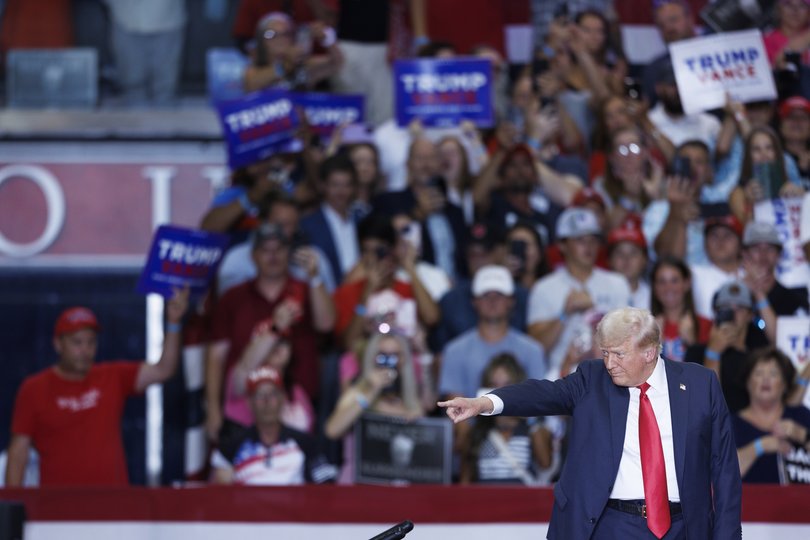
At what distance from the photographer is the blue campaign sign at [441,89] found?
1145cm


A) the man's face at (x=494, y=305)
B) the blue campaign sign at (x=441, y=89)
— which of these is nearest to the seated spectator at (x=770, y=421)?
the man's face at (x=494, y=305)

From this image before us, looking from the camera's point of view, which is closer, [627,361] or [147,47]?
[627,361]

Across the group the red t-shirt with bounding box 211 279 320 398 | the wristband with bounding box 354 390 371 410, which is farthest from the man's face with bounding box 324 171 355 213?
the wristband with bounding box 354 390 371 410

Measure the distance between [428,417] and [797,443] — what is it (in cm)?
216

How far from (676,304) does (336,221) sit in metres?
2.41

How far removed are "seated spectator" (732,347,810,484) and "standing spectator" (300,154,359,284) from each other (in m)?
2.94

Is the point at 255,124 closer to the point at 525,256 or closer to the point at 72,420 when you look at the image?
the point at 525,256

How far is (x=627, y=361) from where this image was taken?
255 inches

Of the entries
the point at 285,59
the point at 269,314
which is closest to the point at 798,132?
the point at 285,59

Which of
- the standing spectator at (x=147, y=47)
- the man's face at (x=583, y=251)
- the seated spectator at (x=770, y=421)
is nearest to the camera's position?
the seated spectator at (x=770, y=421)

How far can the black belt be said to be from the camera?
6.60m

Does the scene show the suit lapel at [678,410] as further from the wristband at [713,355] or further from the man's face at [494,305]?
the man's face at [494,305]

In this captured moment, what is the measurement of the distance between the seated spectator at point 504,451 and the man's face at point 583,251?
1.27m

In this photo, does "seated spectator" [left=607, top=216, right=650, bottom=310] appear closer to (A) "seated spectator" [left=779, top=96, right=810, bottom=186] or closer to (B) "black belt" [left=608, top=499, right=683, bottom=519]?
(A) "seated spectator" [left=779, top=96, right=810, bottom=186]
